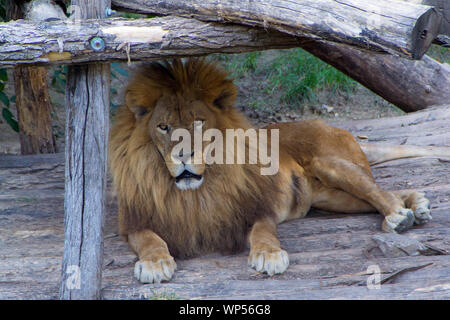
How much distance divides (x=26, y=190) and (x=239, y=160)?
1778 millimetres

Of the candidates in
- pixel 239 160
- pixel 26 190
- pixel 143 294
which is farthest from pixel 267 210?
pixel 26 190

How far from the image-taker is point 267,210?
11.6 feet

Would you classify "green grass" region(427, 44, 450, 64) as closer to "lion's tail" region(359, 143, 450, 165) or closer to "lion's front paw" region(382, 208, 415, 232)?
"lion's tail" region(359, 143, 450, 165)

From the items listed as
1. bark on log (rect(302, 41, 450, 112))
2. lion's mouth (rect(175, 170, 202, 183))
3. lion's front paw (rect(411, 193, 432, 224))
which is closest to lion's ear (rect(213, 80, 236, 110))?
lion's mouth (rect(175, 170, 202, 183))

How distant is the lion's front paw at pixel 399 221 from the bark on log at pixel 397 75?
6.47 ft

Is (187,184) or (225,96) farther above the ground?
(225,96)

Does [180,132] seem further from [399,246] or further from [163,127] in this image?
[399,246]

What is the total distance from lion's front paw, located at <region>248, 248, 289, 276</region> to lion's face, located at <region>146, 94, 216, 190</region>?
0.51 meters

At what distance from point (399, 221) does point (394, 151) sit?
1262 millimetres

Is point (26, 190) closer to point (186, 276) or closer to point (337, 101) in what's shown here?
point (186, 276)

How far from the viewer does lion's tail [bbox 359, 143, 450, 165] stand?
14.6ft

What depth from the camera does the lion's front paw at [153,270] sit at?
2.89m

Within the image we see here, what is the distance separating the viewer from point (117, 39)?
2.61 m

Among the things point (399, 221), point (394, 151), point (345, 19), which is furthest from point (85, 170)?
point (394, 151)
